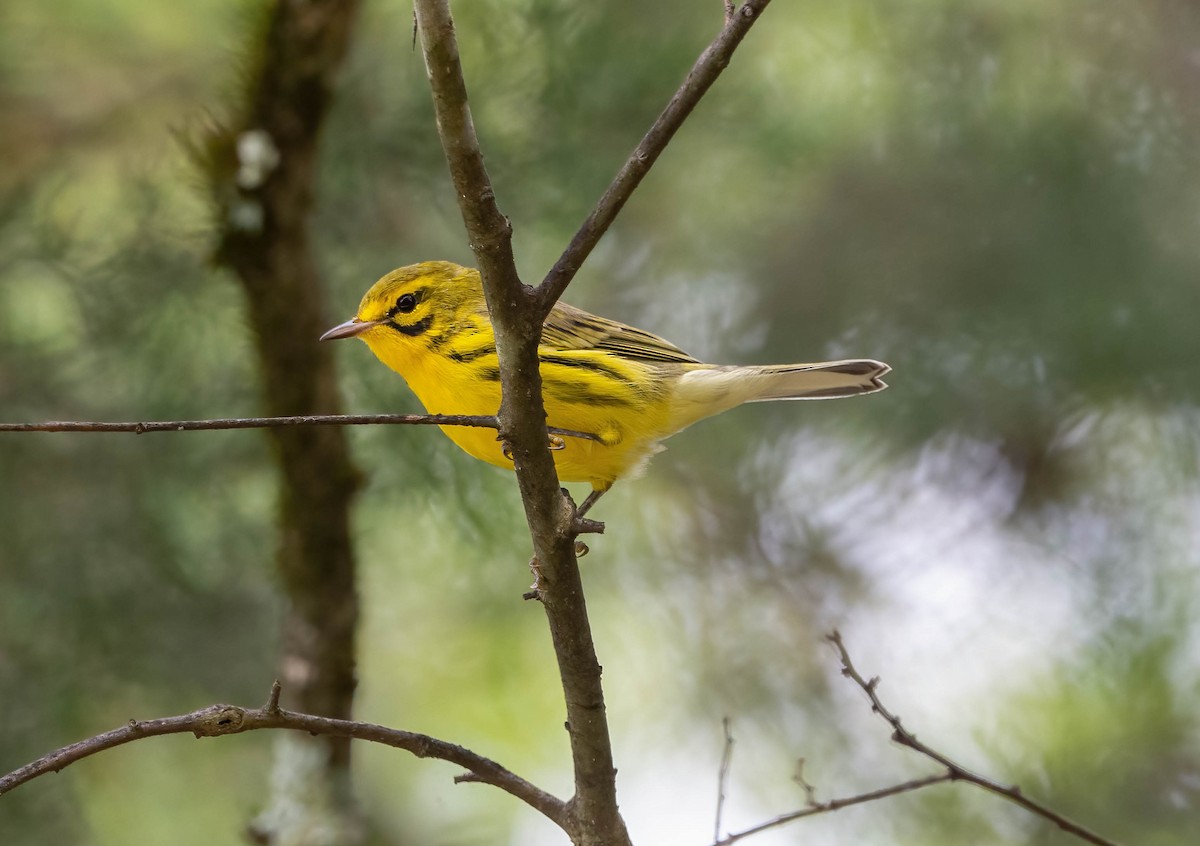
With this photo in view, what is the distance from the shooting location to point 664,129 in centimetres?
135

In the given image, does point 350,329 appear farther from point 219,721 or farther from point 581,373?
point 219,721

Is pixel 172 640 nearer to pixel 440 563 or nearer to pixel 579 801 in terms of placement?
pixel 440 563

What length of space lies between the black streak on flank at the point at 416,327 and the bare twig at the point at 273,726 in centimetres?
113

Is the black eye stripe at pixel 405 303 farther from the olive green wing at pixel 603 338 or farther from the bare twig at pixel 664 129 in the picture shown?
the bare twig at pixel 664 129

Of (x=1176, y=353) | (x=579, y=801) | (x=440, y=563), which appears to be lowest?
(x=579, y=801)

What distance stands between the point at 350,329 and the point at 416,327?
0.15 metres

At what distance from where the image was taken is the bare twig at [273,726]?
4.12 feet

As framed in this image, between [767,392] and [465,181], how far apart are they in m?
1.37

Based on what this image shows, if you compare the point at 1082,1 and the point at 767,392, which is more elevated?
the point at 1082,1

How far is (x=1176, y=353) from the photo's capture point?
253 cm

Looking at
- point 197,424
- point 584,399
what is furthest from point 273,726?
point 584,399

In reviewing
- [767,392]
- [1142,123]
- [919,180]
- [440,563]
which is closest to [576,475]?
[767,392]

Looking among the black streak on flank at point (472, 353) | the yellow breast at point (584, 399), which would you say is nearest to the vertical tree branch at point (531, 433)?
the yellow breast at point (584, 399)

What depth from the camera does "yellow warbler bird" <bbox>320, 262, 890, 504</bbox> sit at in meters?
2.44
